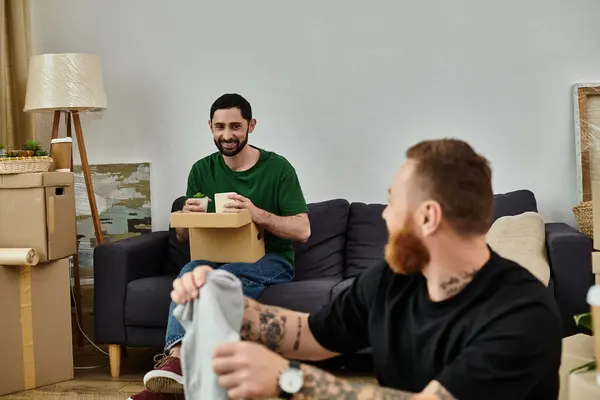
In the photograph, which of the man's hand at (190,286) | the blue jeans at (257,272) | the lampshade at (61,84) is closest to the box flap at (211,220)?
the blue jeans at (257,272)

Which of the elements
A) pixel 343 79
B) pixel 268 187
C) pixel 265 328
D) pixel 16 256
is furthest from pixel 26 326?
pixel 265 328

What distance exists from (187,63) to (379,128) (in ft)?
3.53

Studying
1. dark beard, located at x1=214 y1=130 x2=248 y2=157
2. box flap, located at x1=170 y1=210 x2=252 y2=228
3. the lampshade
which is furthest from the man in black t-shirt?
the lampshade

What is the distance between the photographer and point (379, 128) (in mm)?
3973

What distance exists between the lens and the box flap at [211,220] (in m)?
2.93

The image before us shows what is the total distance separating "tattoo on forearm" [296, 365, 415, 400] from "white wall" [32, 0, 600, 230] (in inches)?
111

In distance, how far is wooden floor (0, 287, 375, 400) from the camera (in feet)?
10.4

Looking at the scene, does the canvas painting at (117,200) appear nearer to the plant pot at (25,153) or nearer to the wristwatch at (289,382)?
the plant pot at (25,153)

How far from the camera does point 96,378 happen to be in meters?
3.45

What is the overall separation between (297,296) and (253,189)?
49 centimetres

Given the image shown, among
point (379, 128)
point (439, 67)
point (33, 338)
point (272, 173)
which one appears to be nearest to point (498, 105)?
point (439, 67)

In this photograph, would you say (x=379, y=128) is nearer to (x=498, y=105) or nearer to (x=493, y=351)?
(x=498, y=105)

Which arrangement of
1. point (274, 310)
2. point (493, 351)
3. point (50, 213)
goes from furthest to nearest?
point (50, 213)
point (274, 310)
point (493, 351)

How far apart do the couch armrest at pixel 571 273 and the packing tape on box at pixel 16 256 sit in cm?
213
